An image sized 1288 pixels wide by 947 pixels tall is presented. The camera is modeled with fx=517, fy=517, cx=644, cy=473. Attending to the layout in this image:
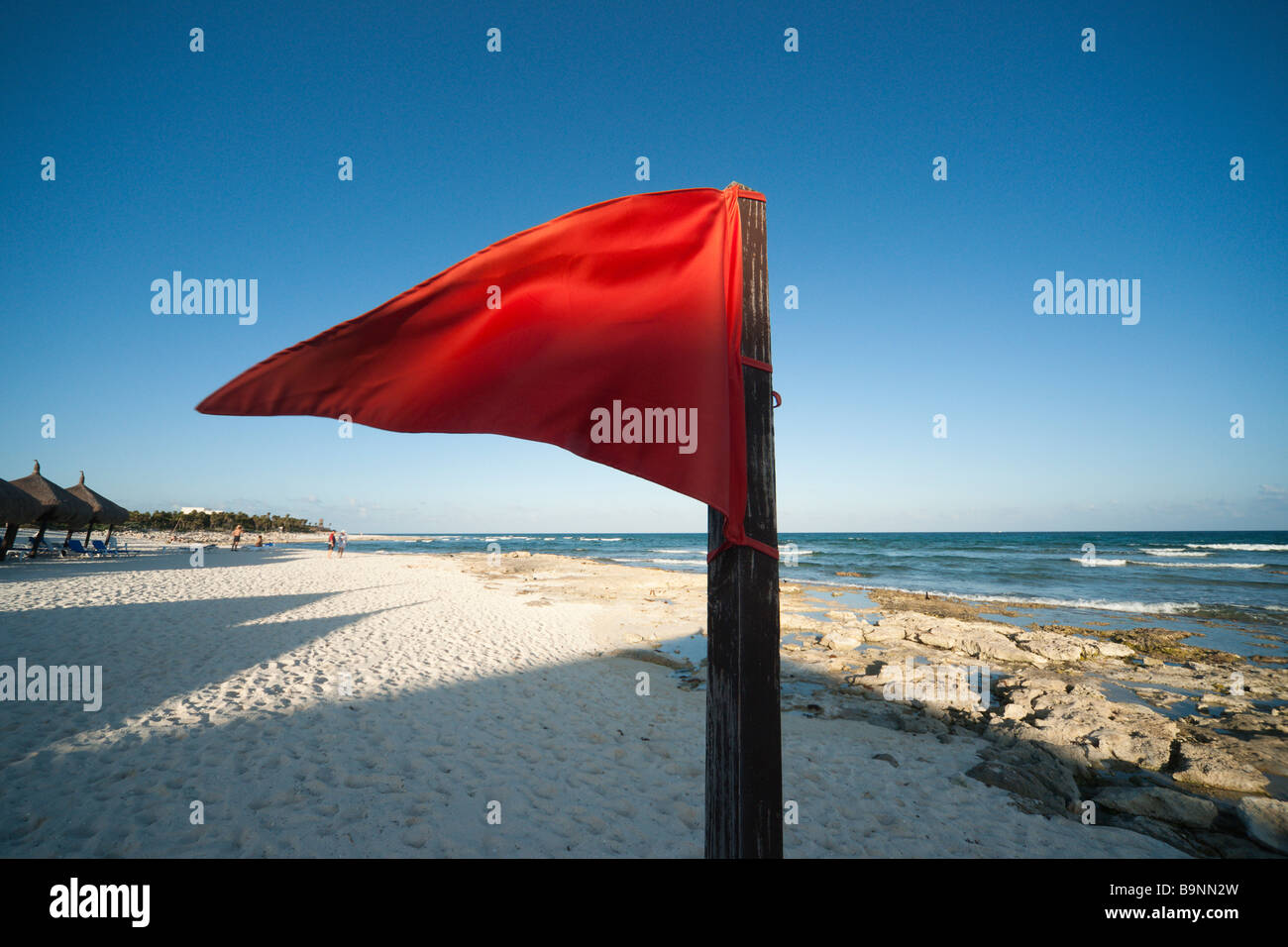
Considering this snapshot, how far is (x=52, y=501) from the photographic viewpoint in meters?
19.2

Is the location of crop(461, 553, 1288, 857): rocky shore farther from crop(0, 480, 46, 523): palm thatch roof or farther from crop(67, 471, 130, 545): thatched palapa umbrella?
crop(67, 471, 130, 545): thatched palapa umbrella

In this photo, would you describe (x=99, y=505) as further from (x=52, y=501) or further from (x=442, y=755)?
(x=442, y=755)

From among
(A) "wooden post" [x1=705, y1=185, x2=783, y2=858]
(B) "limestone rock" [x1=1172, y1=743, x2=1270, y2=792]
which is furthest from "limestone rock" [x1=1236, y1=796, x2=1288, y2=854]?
(A) "wooden post" [x1=705, y1=185, x2=783, y2=858]

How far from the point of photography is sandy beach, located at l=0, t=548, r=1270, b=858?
392cm

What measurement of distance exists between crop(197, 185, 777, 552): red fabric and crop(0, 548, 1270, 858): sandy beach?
11.9 ft

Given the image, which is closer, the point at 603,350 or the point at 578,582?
the point at 603,350

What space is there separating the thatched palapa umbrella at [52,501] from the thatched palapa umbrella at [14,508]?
0.83 ft

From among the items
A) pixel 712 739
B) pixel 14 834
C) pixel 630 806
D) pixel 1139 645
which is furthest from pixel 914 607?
pixel 14 834

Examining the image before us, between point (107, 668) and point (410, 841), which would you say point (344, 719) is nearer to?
point (410, 841)

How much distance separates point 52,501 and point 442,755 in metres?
24.5

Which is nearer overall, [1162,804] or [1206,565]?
[1162,804]

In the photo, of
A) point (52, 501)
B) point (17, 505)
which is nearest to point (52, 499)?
point (52, 501)
